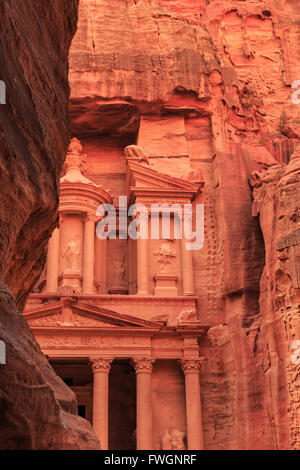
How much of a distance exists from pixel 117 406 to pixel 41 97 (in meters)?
19.3

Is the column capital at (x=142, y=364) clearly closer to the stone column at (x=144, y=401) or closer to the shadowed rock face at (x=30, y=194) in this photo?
the stone column at (x=144, y=401)

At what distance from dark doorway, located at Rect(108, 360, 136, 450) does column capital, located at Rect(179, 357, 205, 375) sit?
2053mm

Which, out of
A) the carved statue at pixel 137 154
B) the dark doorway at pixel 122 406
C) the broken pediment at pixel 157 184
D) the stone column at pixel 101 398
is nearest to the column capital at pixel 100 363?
the stone column at pixel 101 398

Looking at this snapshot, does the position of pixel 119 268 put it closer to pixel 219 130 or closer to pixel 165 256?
pixel 165 256

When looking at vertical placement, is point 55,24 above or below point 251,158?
below

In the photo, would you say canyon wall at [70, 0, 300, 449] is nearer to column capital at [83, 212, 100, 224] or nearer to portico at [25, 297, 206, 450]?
portico at [25, 297, 206, 450]

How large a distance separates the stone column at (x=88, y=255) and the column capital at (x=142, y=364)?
12.5ft

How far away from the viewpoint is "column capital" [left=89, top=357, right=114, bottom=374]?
22391mm

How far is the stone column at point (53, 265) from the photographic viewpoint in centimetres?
2522

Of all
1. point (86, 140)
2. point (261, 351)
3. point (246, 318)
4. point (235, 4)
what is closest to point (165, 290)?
point (246, 318)

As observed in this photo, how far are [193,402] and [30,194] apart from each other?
18.2 metres

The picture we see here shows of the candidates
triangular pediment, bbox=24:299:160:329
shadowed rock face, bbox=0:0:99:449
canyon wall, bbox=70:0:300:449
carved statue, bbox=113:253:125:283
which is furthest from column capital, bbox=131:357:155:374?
shadowed rock face, bbox=0:0:99:449

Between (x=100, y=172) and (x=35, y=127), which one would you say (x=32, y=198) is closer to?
(x=35, y=127)

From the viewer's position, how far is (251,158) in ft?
91.8
